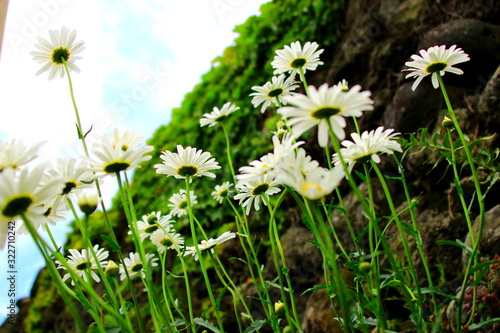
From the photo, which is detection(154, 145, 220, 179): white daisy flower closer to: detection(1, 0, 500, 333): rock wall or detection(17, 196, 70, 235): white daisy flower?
detection(17, 196, 70, 235): white daisy flower

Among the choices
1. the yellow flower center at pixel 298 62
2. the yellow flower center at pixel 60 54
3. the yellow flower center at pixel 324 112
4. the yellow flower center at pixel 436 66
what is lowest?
the yellow flower center at pixel 324 112

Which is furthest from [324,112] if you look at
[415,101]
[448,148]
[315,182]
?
[415,101]

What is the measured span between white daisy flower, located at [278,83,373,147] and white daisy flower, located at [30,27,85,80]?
63 centimetres

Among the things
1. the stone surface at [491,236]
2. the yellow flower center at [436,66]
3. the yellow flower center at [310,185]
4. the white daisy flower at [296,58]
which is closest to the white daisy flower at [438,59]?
the yellow flower center at [436,66]

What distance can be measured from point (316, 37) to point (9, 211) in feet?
8.75

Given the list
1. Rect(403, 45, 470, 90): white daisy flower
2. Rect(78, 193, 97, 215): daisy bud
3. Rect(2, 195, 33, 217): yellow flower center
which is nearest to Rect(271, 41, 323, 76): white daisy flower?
Rect(403, 45, 470, 90): white daisy flower

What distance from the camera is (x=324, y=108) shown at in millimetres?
601

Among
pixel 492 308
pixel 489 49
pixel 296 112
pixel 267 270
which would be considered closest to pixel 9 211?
pixel 296 112

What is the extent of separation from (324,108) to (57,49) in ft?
2.31

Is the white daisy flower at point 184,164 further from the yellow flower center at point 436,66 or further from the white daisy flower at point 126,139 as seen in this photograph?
the yellow flower center at point 436,66

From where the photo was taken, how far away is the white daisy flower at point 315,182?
54 cm

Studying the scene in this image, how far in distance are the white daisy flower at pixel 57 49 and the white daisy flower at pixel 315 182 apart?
2.20 feet

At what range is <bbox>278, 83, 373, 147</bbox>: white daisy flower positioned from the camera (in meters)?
0.58

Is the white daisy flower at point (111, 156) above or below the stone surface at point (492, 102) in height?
below
